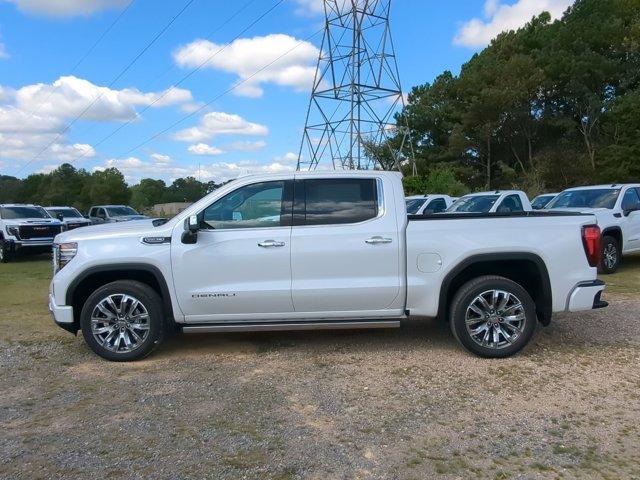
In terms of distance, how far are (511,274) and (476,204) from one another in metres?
8.35

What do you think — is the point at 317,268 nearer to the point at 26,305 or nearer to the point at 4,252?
the point at 26,305

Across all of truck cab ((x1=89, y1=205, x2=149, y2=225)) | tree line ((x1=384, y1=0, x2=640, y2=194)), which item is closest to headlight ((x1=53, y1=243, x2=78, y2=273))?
truck cab ((x1=89, y1=205, x2=149, y2=225))

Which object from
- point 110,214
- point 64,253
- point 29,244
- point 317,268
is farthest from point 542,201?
point 110,214

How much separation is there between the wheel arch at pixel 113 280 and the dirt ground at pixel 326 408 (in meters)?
0.57

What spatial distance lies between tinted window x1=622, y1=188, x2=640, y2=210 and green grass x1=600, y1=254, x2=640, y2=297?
51.1 inches

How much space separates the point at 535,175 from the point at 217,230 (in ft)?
110

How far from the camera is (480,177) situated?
42.1 m

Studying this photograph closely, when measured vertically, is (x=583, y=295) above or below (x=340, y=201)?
below

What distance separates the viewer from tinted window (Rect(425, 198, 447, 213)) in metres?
16.4

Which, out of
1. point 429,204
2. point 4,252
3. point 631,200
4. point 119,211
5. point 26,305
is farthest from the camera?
point 119,211

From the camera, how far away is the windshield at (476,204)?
13617 millimetres

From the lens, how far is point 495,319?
5.49m

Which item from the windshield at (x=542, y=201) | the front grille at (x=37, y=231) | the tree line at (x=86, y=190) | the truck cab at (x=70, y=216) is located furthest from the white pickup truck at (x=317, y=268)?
the tree line at (x=86, y=190)

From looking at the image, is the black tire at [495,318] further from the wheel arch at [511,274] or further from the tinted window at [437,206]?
the tinted window at [437,206]
